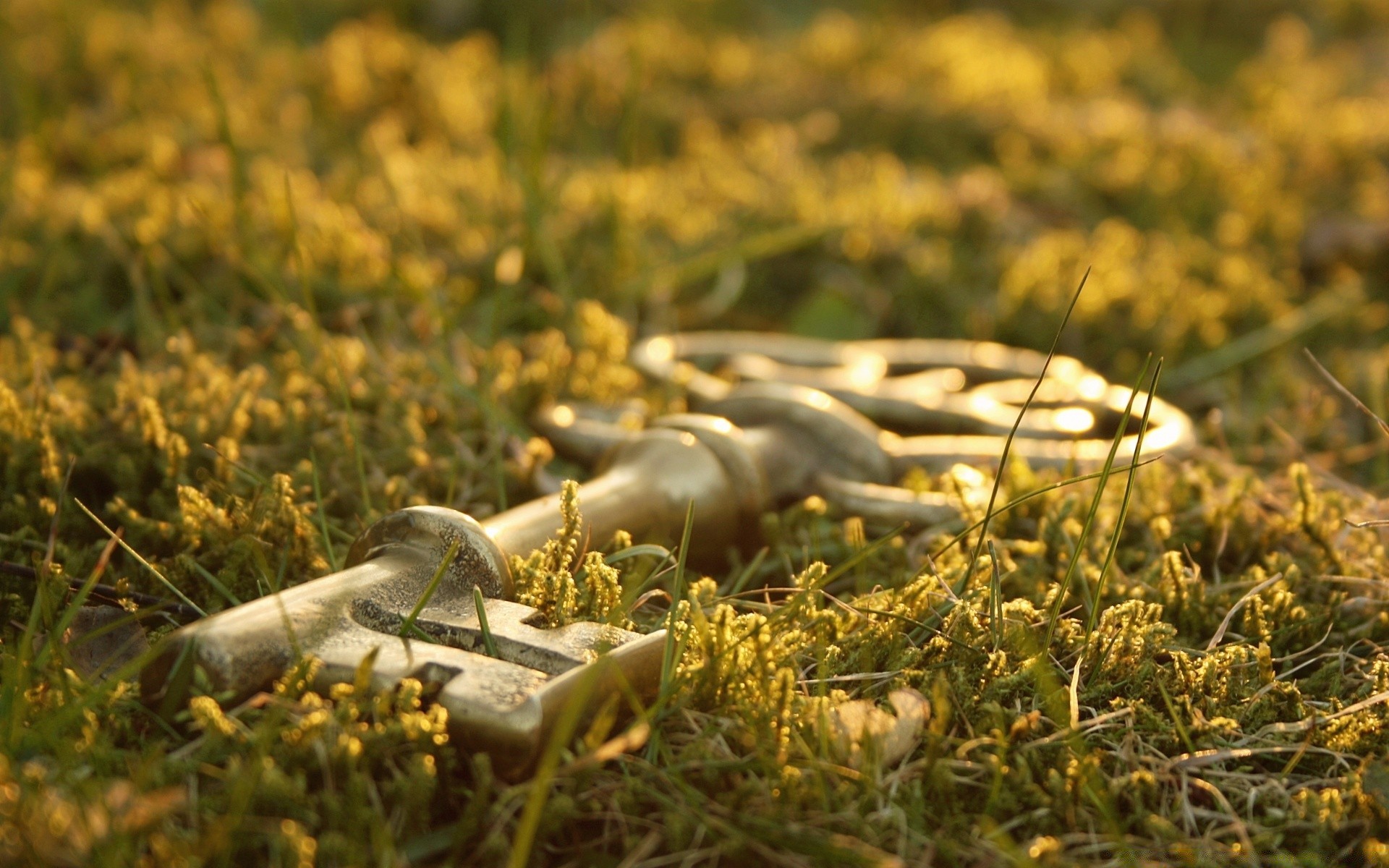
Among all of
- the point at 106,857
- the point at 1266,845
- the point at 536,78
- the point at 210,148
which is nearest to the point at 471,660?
the point at 106,857

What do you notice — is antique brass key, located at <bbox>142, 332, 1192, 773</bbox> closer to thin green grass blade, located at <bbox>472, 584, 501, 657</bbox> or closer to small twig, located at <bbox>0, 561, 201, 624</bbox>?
thin green grass blade, located at <bbox>472, 584, 501, 657</bbox>

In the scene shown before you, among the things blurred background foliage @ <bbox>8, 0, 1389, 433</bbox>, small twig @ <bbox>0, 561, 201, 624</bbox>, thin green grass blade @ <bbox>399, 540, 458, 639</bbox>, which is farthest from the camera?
blurred background foliage @ <bbox>8, 0, 1389, 433</bbox>

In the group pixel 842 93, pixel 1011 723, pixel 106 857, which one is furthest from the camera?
pixel 842 93

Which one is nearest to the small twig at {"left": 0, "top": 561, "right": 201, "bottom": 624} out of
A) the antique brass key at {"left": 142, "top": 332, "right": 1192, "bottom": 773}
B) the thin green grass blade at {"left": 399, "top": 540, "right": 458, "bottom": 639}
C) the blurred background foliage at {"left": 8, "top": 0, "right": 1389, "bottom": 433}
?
the antique brass key at {"left": 142, "top": 332, "right": 1192, "bottom": 773}

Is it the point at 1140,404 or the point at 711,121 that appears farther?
the point at 711,121

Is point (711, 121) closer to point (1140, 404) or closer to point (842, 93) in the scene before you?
point (842, 93)

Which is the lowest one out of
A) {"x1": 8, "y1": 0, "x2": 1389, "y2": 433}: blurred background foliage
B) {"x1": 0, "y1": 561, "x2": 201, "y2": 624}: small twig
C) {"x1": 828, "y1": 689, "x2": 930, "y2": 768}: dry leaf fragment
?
{"x1": 0, "y1": 561, "x2": 201, "y2": 624}: small twig

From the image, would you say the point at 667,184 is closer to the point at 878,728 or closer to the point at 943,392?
the point at 943,392
